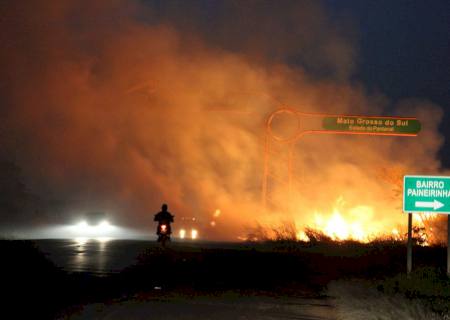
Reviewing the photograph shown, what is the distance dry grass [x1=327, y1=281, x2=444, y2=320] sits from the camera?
27.7 feet

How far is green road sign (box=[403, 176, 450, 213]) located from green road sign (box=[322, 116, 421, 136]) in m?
16.7

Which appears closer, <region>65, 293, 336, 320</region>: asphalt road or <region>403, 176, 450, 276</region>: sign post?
<region>65, 293, 336, 320</region>: asphalt road

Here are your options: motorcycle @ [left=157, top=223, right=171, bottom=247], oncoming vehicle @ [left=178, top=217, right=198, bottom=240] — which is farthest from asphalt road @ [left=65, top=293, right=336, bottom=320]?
oncoming vehicle @ [left=178, top=217, right=198, bottom=240]

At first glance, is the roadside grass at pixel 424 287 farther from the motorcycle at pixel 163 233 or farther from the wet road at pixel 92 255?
the motorcycle at pixel 163 233

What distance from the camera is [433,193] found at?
12320 millimetres

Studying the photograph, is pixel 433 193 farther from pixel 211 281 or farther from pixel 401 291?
pixel 211 281

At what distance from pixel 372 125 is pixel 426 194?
17.2 m

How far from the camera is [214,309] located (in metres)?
9.05

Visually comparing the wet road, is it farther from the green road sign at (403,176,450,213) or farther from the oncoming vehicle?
the oncoming vehicle

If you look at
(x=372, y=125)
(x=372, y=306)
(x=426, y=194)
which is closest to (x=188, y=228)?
(x=372, y=125)

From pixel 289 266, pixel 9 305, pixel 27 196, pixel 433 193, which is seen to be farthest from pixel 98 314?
pixel 27 196

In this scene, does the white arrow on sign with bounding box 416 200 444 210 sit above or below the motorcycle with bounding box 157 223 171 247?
above

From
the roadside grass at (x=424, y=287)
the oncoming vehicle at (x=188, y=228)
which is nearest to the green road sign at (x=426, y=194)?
the roadside grass at (x=424, y=287)

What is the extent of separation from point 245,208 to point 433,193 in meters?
23.3
